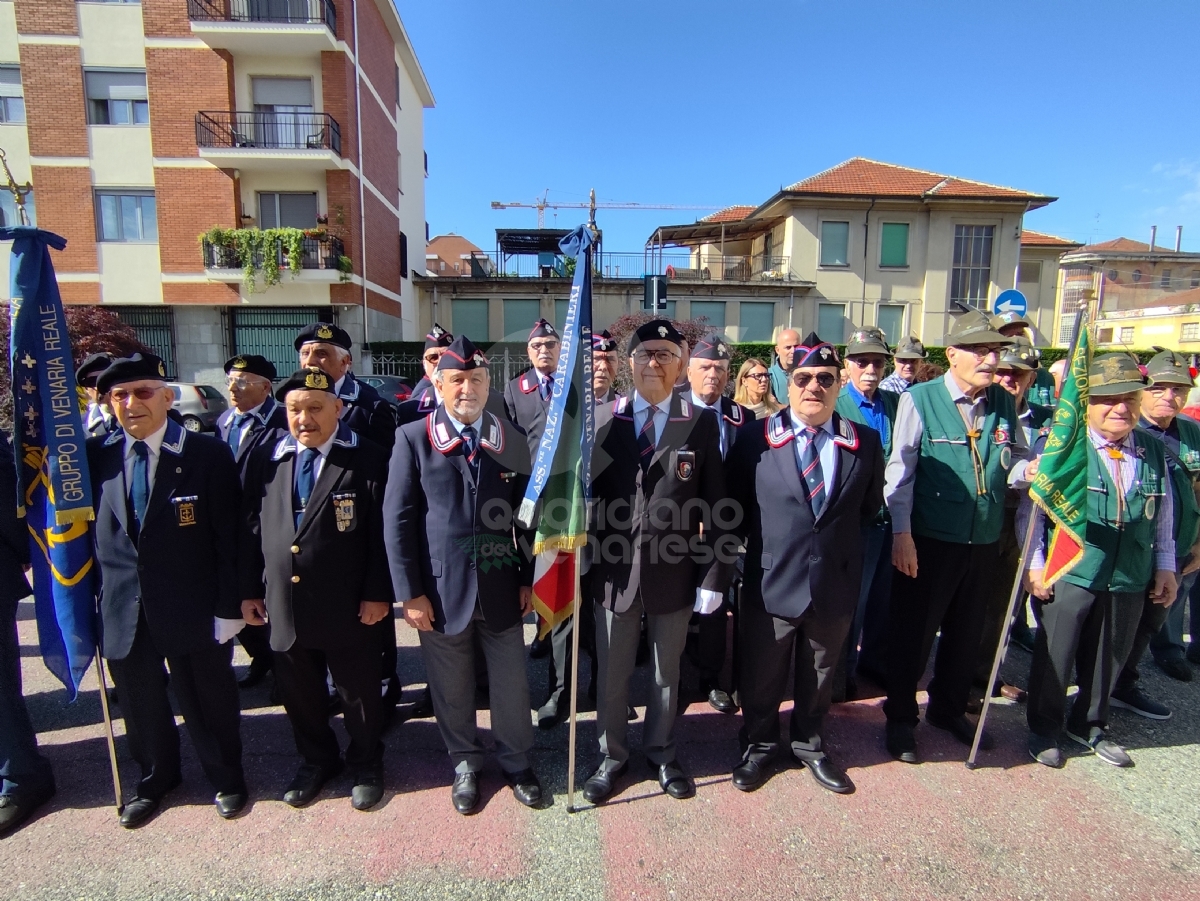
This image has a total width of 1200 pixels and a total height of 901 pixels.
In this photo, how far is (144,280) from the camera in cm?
1800

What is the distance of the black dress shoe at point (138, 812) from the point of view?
9.59ft

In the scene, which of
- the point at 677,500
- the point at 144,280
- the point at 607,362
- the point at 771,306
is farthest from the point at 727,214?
the point at 677,500

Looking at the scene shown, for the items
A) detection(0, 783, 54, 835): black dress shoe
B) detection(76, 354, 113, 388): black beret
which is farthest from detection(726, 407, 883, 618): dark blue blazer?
detection(0, 783, 54, 835): black dress shoe

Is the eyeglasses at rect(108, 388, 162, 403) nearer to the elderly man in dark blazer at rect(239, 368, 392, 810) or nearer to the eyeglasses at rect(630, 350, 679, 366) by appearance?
the elderly man in dark blazer at rect(239, 368, 392, 810)

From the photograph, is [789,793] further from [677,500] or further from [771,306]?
[771,306]

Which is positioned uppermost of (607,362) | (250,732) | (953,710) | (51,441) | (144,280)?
(144,280)

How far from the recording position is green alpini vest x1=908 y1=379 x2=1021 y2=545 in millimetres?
3359

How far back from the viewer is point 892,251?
25484 mm

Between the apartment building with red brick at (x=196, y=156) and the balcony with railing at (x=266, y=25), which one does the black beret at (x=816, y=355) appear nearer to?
the apartment building with red brick at (x=196, y=156)

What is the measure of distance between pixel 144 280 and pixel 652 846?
843 inches

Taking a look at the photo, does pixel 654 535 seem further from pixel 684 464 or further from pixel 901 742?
pixel 901 742

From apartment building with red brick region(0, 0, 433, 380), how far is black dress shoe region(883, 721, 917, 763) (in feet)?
59.3

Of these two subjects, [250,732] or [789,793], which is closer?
[789,793]

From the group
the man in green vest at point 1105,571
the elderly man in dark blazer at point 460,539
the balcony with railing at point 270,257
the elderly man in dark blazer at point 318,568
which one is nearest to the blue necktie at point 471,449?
the elderly man in dark blazer at point 460,539
